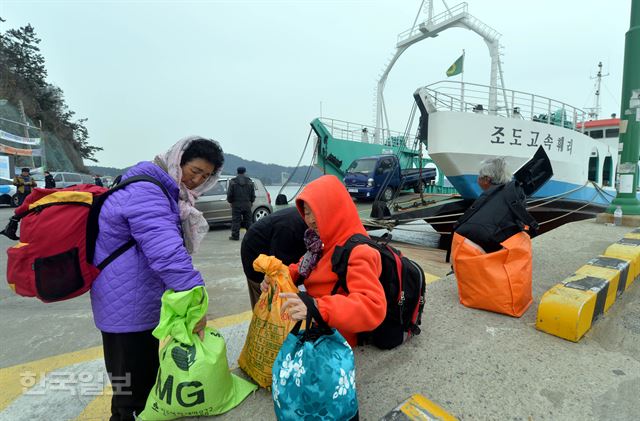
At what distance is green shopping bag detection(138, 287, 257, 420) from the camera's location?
1.43 metres

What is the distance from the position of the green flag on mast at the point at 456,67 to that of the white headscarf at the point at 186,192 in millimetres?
14116

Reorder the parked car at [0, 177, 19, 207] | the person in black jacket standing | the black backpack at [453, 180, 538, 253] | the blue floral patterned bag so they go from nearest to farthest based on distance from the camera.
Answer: the blue floral patterned bag → the person in black jacket standing → the black backpack at [453, 180, 538, 253] → the parked car at [0, 177, 19, 207]

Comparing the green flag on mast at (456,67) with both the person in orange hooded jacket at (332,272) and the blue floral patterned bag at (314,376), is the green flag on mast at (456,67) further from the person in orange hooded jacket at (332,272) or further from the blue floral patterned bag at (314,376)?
the blue floral patterned bag at (314,376)

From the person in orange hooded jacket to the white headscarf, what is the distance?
1.86 ft

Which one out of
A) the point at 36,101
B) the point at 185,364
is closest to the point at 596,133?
the point at 185,364

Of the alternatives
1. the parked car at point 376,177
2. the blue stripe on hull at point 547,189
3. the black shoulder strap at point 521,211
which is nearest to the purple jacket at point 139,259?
the black shoulder strap at point 521,211

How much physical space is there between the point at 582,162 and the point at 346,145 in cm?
968

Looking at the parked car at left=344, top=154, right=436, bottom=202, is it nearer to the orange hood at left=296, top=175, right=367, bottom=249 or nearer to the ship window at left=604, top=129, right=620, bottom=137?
the ship window at left=604, top=129, right=620, bottom=137

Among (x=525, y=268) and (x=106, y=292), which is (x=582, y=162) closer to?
(x=525, y=268)

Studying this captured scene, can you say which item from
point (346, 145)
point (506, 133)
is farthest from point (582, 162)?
point (346, 145)

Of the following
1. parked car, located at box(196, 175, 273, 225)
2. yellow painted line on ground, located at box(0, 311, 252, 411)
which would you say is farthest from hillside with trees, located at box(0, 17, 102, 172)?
yellow painted line on ground, located at box(0, 311, 252, 411)

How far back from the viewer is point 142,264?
1.54 metres

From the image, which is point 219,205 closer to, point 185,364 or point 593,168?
point 185,364

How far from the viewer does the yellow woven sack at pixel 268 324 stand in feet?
5.55
